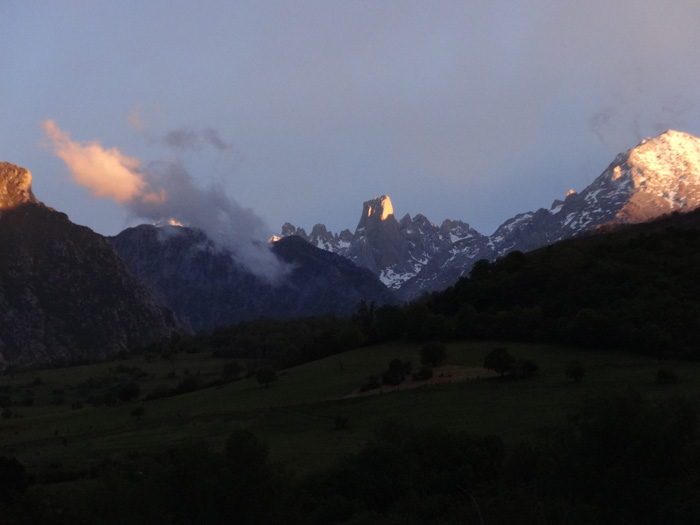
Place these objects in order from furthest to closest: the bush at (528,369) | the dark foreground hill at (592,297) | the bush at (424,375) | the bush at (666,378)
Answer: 1. the dark foreground hill at (592,297)
2. the bush at (424,375)
3. the bush at (528,369)
4. the bush at (666,378)

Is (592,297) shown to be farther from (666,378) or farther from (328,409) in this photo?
(328,409)

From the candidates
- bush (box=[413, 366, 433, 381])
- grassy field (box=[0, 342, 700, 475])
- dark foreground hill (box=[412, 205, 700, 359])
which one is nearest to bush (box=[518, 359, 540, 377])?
grassy field (box=[0, 342, 700, 475])

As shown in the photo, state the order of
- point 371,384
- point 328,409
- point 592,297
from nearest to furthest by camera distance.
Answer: point 328,409
point 371,384
point 592,297

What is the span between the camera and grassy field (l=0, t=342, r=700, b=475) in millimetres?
64500

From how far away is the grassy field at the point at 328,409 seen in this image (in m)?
64.5

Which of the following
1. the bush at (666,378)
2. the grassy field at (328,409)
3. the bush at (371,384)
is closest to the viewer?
the grassy field at (328,409)

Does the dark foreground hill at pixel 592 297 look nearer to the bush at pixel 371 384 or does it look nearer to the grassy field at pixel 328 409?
the grassy field at pixel 328 409

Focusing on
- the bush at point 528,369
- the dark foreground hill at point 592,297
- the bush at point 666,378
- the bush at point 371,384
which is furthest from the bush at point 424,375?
the bush at point 666,378

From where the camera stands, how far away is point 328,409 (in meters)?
80.9

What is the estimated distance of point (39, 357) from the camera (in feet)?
612

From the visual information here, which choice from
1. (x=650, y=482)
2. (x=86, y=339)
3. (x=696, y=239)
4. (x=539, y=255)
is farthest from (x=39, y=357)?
(x=650, y=482)

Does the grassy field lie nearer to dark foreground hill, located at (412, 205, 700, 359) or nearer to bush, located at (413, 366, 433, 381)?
dark foreground hill, located at (412, 205, 700, 359)

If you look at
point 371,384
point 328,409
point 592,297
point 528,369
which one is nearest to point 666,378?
point 528,369

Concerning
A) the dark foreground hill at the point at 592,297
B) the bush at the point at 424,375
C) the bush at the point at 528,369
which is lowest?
the bush at the point at 528,369
